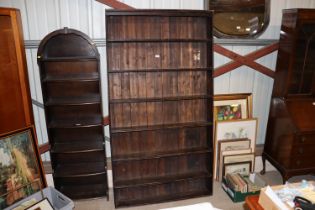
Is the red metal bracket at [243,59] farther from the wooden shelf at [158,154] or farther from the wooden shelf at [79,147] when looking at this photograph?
the wooden shelf at [79,147]

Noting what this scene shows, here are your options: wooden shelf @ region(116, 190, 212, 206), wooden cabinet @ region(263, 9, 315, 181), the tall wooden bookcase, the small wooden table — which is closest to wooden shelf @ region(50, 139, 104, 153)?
the tall wooden bookcase

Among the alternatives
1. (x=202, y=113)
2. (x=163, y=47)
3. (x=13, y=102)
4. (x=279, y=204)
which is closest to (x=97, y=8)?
(x=163, y=47)

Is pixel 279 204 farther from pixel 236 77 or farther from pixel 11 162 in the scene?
pixel 11 162

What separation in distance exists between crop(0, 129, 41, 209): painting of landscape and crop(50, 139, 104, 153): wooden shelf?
0.23 metres

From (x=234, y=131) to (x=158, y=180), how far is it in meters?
1.10

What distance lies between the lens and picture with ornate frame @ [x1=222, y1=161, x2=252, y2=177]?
9.63 ft

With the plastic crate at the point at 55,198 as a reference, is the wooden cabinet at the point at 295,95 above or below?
above

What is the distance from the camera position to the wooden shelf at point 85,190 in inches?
105

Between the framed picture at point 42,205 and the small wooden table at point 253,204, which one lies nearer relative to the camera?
the small wooden table at point 253,204

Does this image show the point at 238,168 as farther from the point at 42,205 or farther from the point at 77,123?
the point at 42,205

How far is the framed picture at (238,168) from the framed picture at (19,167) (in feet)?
6.44

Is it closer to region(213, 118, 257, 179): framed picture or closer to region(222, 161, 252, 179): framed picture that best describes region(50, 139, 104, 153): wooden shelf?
region(213, 118, 257, 179): framed picture

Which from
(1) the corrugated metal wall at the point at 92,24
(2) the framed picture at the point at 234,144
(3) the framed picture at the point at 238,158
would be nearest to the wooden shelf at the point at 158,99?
(1) the corrugated metal wall at the point at 92,24

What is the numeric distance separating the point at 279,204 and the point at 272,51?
6.28ft
